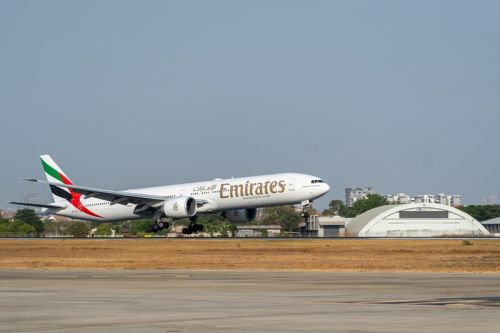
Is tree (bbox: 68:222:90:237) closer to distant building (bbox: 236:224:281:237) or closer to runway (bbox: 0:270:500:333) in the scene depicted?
distant building (bbox: 236:224:281:237)

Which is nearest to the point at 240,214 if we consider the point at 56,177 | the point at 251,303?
the point at 56,177

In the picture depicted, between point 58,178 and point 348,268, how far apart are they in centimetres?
6526

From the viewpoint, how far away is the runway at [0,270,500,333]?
19938 mm

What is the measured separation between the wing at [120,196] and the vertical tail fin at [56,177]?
892 centimetres

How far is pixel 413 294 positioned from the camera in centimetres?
2853

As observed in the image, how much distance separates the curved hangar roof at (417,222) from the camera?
131500 millimetres

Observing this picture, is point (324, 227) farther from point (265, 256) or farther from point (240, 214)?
point (265, 256)

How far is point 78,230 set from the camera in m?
131

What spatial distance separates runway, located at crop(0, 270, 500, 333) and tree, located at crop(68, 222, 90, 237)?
304ft

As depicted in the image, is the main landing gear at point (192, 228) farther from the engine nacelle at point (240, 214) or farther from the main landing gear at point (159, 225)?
the engine nacelle at point (240, 214)

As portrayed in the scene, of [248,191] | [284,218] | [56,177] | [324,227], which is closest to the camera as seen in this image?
[248,191]

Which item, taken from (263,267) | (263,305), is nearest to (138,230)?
(263,267)

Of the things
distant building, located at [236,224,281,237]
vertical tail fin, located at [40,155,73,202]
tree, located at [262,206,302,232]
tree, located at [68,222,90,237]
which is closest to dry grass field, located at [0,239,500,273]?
vertical tail fin, located at [40,155,73,202]

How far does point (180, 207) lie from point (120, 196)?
6423 mm
